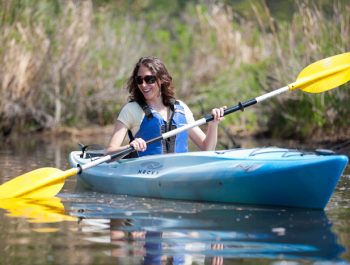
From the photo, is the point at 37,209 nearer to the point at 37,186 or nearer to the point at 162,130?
the point at 37,186

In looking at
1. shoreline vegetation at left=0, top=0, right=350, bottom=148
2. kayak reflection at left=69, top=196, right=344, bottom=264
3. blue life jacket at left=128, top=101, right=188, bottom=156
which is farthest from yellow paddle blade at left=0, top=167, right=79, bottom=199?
shoreline vegetation at left=0, top=0, right=350, bottom=148

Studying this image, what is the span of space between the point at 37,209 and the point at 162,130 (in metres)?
1.50

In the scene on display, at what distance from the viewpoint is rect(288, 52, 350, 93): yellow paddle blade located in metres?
9.91

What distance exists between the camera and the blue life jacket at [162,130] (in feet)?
30.1

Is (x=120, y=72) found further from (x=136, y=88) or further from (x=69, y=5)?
(x=136, y=88)

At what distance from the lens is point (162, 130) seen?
920 centimetres

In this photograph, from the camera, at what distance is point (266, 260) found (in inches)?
230

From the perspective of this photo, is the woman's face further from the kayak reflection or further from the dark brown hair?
the kayak reflection

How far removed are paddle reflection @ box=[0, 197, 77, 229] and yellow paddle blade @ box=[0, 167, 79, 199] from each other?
54mm

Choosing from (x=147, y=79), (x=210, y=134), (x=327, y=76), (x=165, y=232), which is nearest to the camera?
(x=165, y=232)

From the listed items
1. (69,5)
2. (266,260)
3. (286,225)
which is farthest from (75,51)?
(266,260)

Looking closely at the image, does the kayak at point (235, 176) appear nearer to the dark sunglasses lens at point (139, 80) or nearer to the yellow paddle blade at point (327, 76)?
the dark sunglasses lens at point (139, 80)

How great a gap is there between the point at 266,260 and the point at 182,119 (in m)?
3.61

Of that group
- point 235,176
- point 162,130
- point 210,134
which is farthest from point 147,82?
point 235,176
